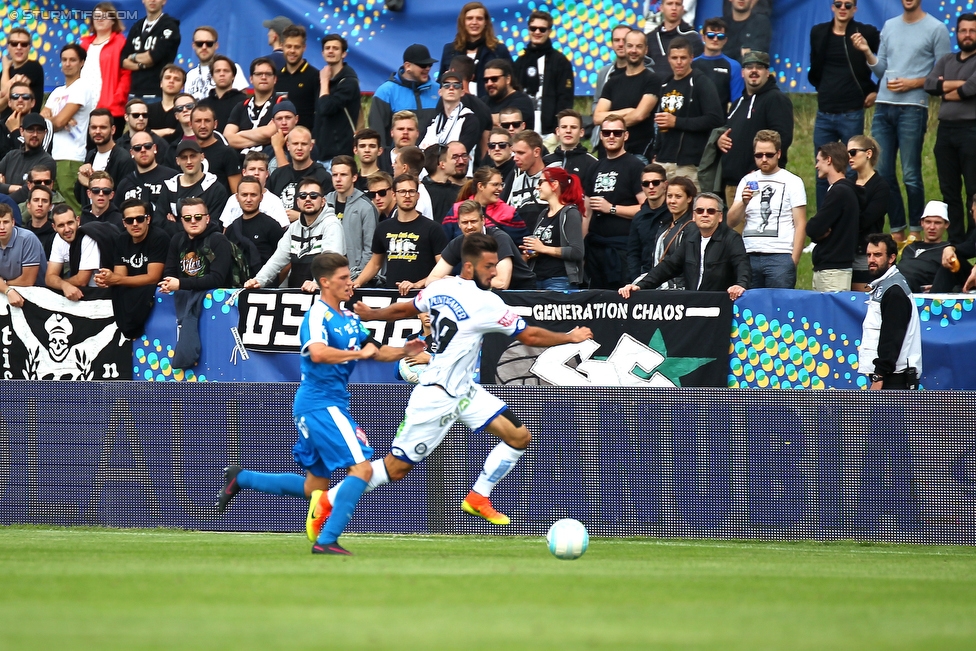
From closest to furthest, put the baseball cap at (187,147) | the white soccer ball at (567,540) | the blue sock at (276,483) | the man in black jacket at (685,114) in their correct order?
the white soccer ball at (567,540), the blue sock at (276,483), the man in black jacket at (685,114), the baseball cap at (187,147)

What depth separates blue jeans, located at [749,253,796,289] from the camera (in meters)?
14.4

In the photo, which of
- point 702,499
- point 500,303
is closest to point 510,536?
point 702,499

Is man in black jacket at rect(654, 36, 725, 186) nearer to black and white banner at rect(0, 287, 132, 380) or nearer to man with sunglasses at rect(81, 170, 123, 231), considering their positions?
man with sunglasses at rect(81, 170, 123, 231)

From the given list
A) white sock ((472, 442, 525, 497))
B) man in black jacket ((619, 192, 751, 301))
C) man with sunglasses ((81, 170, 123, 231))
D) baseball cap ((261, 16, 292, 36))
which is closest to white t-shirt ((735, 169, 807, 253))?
man in black jacket ((619, 192, 751, 301))

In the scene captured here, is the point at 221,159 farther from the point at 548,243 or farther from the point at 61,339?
the point at 548,243

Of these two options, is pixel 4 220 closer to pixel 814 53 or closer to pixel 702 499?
pixel 702 499

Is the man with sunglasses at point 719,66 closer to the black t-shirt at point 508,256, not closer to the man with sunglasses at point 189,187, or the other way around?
the black t-shirt at point 508,256

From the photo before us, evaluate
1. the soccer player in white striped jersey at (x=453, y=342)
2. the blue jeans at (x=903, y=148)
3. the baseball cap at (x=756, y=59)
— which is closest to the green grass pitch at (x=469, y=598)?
the soccer player in white striped jersey at (x=453, y=342)

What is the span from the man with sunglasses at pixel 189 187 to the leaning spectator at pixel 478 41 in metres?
3.45

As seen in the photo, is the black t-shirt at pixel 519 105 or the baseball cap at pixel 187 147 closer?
the baseball cap at pixel 187 147

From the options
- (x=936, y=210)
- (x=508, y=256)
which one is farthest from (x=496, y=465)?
(x=936, y=210)

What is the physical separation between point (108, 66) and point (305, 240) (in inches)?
251

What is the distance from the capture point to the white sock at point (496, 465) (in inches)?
456

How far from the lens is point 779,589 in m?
8.20
